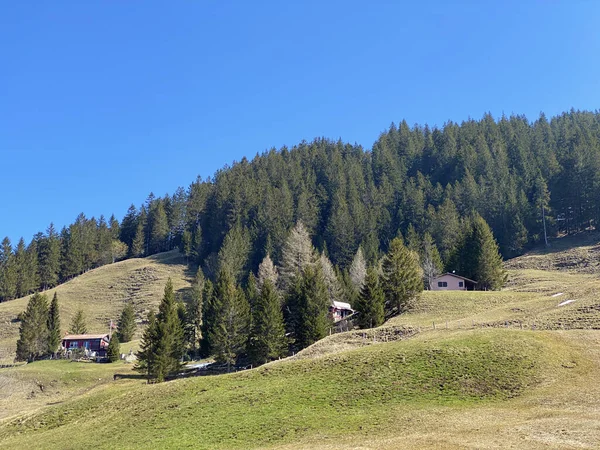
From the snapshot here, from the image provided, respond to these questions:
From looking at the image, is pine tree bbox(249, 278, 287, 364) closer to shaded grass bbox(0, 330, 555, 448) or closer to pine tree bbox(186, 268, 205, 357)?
shaded grass bbox(0, 330, 555, 448)

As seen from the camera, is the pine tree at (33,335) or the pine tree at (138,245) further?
the pine tree at (138,245)

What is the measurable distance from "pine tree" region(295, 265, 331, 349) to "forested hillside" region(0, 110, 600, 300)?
1901 inches

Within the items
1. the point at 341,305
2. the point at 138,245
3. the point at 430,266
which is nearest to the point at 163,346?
the point at 341,305

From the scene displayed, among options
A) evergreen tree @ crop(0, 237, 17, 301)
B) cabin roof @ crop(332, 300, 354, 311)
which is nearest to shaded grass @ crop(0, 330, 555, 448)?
cabin roof @ crop(332, 300, 354, 311)

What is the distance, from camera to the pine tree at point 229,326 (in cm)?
6125

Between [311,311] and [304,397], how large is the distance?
27.2 metres

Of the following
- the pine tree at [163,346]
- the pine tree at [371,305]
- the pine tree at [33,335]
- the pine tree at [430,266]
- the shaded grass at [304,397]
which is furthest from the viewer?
the pine tree at [430,266]

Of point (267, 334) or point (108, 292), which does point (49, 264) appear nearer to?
point (108, 292)

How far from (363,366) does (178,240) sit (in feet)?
468

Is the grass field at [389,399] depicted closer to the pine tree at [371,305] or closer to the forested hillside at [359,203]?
the pine tree at [371,305]

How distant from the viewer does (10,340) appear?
319 feet

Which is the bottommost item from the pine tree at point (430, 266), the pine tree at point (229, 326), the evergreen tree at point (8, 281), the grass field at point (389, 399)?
the grass field at point (389, 399)

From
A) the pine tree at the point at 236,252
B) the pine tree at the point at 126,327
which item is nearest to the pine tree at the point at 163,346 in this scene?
the pine tree at the point at 126,327

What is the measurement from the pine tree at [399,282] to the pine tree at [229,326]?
1944 centimetres
